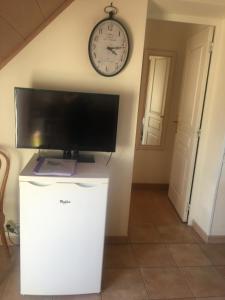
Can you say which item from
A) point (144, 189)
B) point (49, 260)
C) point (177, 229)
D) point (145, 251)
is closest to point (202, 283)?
point (145, 251)

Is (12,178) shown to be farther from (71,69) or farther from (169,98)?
(169,98)

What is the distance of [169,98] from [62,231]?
8.42 ft

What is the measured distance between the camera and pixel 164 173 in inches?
151

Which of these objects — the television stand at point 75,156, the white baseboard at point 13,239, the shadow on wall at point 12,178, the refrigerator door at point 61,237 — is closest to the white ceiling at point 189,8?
the television stand at point 75,156

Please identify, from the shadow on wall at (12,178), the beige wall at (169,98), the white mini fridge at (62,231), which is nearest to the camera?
the white mini fridge at (62,231)

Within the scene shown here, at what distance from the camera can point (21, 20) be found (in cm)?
155

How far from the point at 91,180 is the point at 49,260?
617 mm

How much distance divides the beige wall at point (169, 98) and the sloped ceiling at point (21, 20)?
1.78 m

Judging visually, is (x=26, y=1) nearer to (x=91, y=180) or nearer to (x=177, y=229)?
(x=91, y=180)

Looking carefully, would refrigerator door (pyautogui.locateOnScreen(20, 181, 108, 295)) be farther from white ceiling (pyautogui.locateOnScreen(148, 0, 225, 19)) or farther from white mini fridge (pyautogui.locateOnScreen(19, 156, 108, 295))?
white ceiling (pyautogui.locateOnScreen(148, 0, 225, 19))

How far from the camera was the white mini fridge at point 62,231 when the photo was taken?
1.61 m

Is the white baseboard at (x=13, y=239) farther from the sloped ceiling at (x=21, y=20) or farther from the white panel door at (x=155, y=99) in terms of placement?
the white panel door at (x=155, y=99)

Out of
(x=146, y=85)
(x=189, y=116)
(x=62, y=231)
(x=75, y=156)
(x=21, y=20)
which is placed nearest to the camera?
(x=21, y=20)

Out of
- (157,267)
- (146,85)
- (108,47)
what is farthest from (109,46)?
(157,267)
